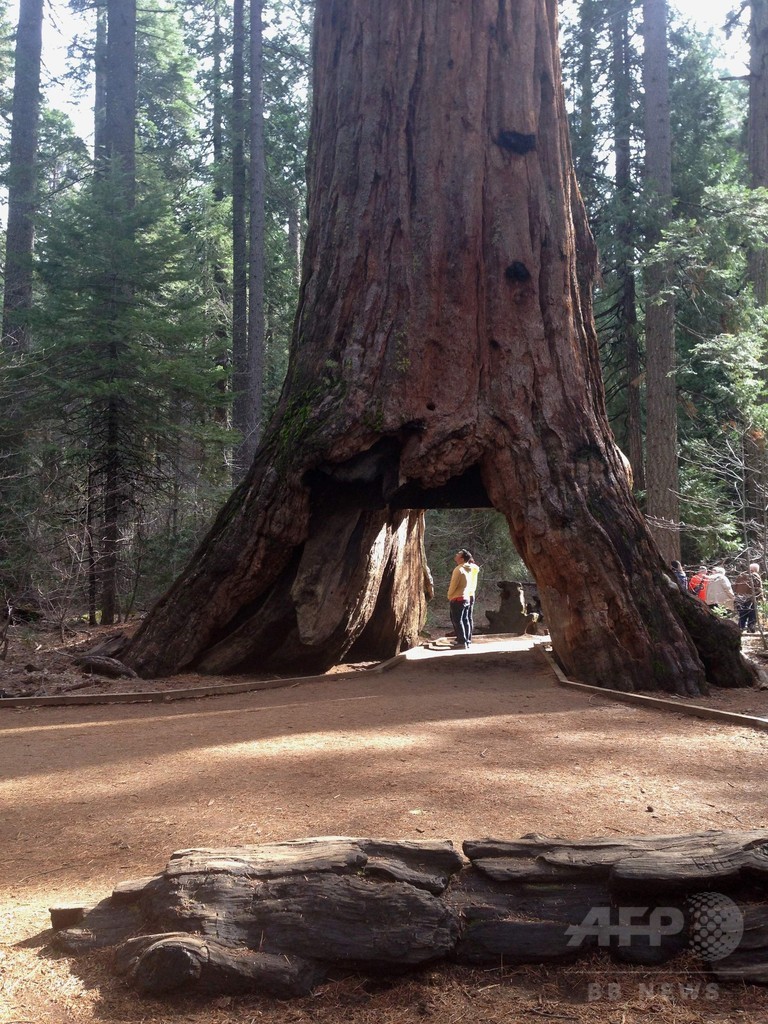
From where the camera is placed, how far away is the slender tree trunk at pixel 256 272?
19781mm

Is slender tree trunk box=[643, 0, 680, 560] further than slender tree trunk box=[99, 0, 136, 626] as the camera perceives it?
Yes

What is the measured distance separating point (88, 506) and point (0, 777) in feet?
26.8

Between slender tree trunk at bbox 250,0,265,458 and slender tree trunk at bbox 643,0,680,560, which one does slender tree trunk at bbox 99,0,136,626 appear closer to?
slender tree trunk at bbox 250,0,265,458

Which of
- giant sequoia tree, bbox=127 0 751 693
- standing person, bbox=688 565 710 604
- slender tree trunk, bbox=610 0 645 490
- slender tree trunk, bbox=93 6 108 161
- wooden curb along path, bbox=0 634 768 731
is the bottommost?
wooden curb along path, bbox=0 634 768 731

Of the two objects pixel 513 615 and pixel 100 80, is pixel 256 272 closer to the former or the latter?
pixel 513 615

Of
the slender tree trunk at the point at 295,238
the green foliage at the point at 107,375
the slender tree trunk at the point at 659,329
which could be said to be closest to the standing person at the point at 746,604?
the slender tree trunk at the point at 659,329

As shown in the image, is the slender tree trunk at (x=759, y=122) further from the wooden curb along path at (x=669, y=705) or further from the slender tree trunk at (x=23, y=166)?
the slender tree trunk at (x=23, y=166)

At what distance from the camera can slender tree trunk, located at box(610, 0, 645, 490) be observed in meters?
20.8

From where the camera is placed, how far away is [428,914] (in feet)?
9.25

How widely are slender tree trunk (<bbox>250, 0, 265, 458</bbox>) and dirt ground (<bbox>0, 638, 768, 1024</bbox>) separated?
12.1m

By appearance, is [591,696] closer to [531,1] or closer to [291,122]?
[531,1]

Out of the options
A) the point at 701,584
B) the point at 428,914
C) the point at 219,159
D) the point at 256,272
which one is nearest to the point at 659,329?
the point at 701,584

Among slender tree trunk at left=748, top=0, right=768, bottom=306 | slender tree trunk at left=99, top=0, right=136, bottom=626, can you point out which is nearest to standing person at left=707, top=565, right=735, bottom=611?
slender tree trunk at left=99, top=0, right=136, bottom=626

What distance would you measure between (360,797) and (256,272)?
57.5ft
